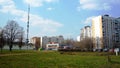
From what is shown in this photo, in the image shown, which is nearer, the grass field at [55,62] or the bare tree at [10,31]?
the grass field at [55,62]

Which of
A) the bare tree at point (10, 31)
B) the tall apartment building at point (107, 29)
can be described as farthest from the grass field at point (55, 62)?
the tall apartment building at point (107, 29)

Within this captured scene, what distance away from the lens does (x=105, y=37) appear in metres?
138

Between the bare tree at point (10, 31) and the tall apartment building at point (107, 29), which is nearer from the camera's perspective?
the bare tree at point (10, 31)

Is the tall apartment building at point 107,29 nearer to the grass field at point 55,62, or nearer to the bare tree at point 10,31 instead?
the bare tree at point 10,31

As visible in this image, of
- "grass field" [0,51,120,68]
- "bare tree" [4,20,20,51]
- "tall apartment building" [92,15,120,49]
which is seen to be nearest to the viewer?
"grass field" [0,51,120,68]

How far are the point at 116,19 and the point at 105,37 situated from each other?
1914 centimetres

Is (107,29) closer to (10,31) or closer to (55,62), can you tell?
(10,31)

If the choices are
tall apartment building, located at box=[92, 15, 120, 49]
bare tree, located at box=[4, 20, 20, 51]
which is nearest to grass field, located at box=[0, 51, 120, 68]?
bare tree, located at box=[4, 20, 20, 51]

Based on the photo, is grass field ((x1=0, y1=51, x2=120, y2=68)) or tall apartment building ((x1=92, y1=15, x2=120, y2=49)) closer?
grass field ((x1=0, y1=51, x2=120, y2=68))

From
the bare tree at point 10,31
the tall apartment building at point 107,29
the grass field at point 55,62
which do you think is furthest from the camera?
the tall apartment building at point 107,29

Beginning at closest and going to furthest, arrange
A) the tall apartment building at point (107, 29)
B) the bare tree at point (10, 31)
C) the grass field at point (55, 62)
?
the grass field at point (55, 62) → the bare tree at point (10, 31) → the tall apartment building at point (107, 29)

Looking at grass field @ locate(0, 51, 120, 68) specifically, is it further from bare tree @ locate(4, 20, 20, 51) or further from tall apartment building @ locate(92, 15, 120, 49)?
tall apartment building @ locate(92, 15, 120, 49)

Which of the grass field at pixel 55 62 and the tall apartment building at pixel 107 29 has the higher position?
the tall apartment building at pixel 107 29

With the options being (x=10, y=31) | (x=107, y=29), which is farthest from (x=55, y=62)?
(x=107, y=29)
